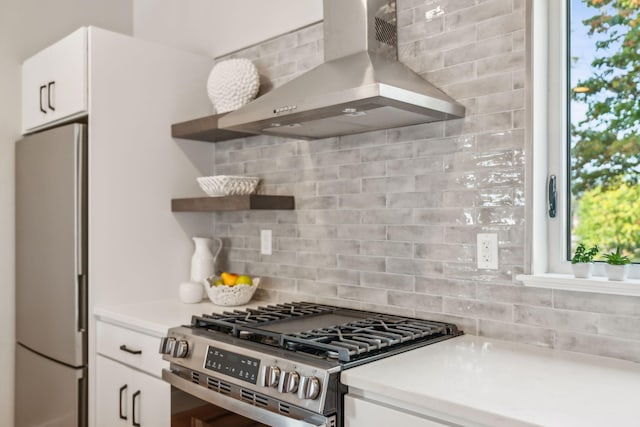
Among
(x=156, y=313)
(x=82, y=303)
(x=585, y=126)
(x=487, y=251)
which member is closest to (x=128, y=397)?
(x=156, y=313)

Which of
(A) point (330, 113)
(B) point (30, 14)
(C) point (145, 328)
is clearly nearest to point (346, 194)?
(A) point (330, 113)

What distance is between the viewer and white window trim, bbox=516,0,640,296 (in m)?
1.75

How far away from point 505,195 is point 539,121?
266 millimetres

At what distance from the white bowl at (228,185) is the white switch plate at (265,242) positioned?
8.7 inches

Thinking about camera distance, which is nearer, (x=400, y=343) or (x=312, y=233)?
(x=400, y=343)

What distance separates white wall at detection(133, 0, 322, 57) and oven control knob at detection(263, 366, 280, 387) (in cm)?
155

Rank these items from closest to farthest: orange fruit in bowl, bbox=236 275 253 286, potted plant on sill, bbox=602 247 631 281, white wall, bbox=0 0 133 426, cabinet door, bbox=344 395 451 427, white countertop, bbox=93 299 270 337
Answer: cabinet door, bbox=344 395 451 427
potted plant on sill, bbox=602 247 631 281
white countertop, bbox=93 299 270 337
orange fruit in bowl, bbox=236 275 253 286
white wall, bbox=0 0 133 426

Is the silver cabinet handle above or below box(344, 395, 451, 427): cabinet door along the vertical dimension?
above

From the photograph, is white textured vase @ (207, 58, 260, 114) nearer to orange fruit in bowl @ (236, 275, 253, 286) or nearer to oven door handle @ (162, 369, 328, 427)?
orange fruit in bowl @ (236, 275, 253, 286)

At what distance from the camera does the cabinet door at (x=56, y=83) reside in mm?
2459

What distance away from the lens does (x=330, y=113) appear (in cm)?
181

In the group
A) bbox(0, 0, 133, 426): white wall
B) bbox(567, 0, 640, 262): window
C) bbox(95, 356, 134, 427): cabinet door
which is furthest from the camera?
bbox(0, 0, 133, 426): white wall

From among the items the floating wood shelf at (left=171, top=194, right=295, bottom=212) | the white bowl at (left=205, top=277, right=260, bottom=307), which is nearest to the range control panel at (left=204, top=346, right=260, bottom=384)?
the white bowl at (left=205, top=277, right=260, bottom=307)

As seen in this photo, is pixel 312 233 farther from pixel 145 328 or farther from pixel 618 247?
pixel 618 247
